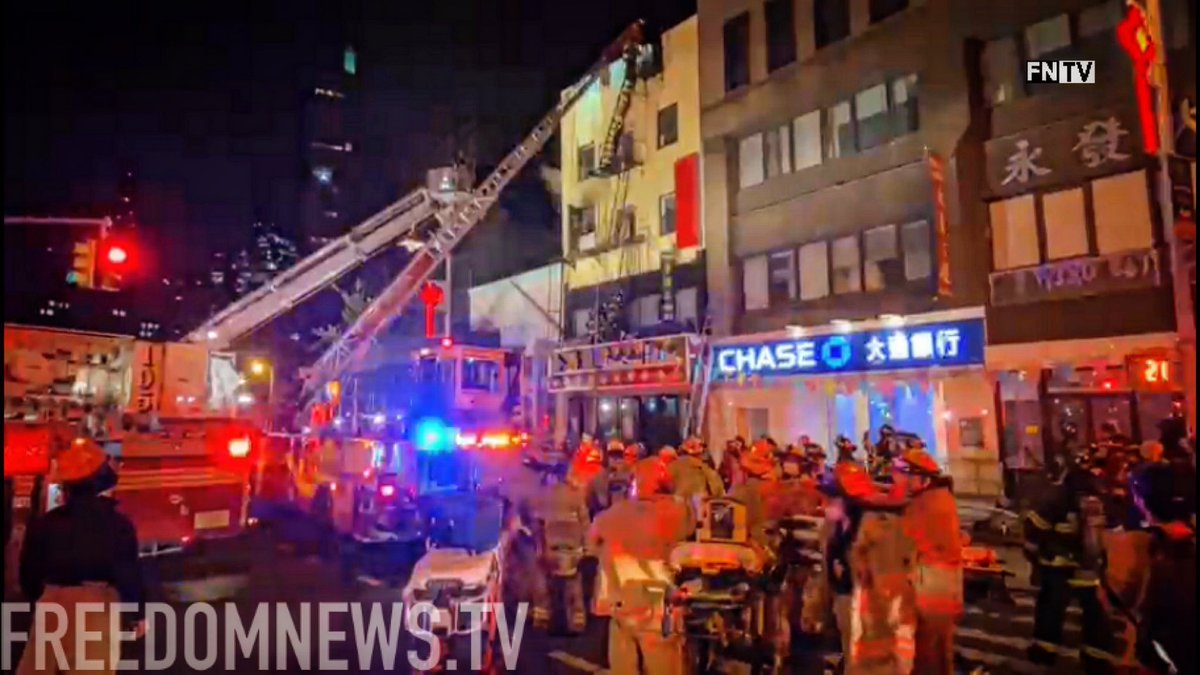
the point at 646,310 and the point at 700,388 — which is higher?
the point at 646,310

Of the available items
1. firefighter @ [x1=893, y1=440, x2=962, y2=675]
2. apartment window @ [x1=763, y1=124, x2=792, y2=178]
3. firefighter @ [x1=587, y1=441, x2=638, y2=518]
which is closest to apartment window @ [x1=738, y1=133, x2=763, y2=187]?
apartment window @ [x1=763, y1=124, x2=792, y2=178]

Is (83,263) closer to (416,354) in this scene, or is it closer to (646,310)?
(416,354)

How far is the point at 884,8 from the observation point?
1831 cm

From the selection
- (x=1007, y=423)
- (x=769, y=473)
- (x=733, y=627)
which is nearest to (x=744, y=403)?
(x=1007, y=423)

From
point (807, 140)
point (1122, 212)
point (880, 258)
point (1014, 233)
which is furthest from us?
point (807, 140)

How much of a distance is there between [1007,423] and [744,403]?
20.4ft

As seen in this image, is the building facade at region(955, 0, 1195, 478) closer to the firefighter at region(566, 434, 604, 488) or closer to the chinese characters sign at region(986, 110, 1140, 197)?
the chinese characters sign at region(986, 110, 1140, 197)

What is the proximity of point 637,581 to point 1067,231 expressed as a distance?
12845 millimetres

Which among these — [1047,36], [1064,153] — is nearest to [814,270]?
[1064,153]

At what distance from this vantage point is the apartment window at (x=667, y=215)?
24141 mm

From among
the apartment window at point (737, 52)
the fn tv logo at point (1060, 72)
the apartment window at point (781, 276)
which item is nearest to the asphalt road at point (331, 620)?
the fn tv logo at point (1060, 72)

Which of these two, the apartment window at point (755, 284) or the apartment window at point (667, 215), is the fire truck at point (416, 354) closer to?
the apartment window at point (667, 215)

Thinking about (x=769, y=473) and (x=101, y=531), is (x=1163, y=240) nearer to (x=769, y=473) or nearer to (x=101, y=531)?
(x=769, y=473)

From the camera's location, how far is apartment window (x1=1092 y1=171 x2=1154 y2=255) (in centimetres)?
1371
